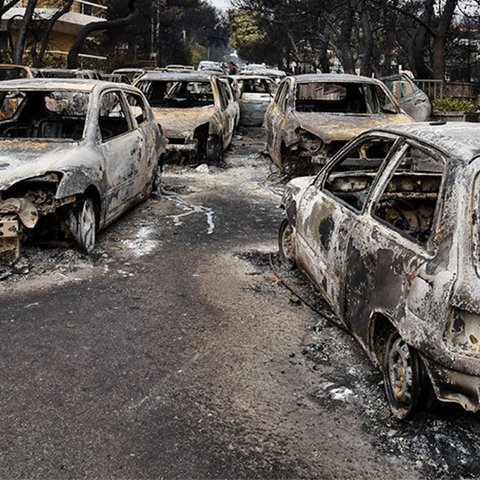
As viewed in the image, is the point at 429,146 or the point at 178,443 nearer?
the point at 178,443

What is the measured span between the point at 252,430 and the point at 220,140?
9.60 m

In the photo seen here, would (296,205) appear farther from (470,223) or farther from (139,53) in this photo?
(139,53)

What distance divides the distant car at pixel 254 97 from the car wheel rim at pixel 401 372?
1619cm

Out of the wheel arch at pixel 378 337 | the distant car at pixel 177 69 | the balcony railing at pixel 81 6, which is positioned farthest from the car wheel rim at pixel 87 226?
the balcony railing at pixel 81 6

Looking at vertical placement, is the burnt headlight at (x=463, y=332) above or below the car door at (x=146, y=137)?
below

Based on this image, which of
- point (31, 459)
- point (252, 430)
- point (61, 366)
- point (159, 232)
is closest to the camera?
point (31, 459)

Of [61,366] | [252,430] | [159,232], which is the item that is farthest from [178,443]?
[159,232]

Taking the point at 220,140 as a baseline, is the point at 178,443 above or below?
below

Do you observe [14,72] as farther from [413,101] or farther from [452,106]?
[452,106]

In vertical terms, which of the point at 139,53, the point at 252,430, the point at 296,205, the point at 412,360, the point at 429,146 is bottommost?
the point at 252,430

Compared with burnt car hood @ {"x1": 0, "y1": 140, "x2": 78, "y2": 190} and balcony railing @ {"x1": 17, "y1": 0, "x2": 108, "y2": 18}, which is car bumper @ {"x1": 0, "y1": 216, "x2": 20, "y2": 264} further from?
balcony railing @ {"x1": 17, "y1": 0, "x2": 108, "y2": 18}

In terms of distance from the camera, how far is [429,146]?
397cm

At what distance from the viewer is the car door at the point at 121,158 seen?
23.9ft

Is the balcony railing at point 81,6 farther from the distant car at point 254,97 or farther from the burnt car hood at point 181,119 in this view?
the burnt car hood at point 181,119
